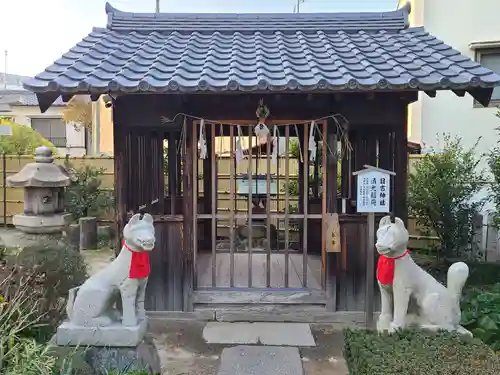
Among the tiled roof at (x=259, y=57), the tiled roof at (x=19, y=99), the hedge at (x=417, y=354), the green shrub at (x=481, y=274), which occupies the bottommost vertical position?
the green shrub at (x=481, y=274)

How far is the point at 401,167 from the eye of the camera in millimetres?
6332

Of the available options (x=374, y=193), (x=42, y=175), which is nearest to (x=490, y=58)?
(x=374, y=193)

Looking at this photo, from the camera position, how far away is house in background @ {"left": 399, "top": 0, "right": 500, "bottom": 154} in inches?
472

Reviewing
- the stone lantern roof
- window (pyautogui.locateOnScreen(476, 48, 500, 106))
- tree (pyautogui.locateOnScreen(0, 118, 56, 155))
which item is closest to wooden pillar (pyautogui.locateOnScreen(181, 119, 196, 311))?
the stone lantern roof

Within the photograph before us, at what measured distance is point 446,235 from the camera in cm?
834

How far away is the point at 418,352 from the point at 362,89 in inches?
114

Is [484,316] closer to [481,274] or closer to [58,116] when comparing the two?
[481,274]

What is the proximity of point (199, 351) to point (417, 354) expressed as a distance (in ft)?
8.59

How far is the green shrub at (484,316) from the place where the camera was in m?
5.07

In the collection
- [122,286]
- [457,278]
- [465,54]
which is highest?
[465,54]

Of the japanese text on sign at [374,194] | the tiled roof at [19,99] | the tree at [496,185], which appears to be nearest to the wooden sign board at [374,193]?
the japanese text on sign at [374,194]

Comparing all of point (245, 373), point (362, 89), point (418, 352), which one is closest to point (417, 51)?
point (362, 89)

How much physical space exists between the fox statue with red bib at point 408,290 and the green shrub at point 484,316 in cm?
77

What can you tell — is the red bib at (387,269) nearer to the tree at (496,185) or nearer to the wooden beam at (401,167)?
the wooden beam at (401,167)
